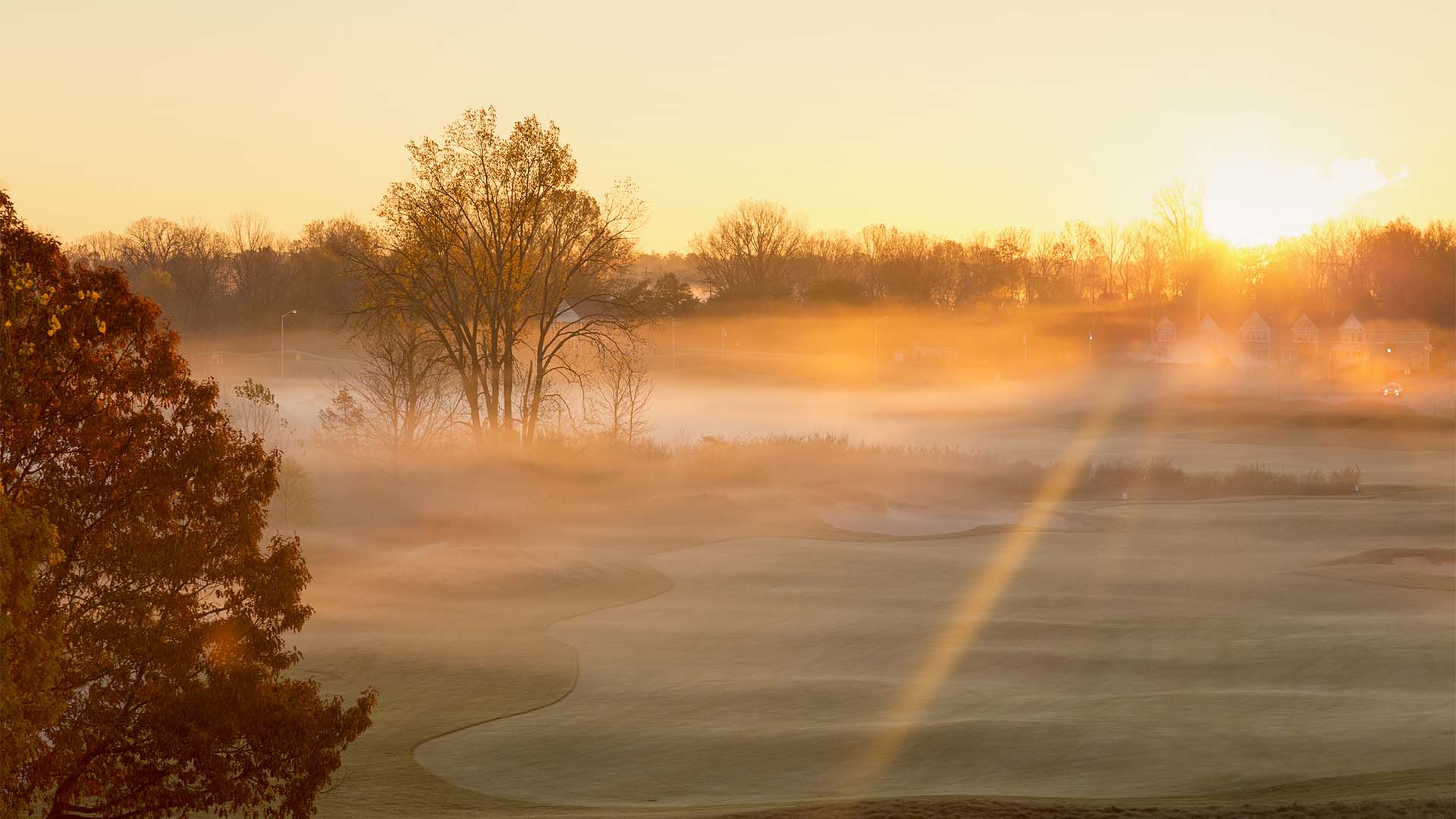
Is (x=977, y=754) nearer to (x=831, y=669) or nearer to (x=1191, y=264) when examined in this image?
(x=831, y=669)

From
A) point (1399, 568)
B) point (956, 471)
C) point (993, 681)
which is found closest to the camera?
point (993, 681)

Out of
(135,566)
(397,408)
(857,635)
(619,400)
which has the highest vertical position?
(135,566)

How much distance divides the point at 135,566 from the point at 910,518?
188ft

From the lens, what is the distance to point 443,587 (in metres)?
46.3

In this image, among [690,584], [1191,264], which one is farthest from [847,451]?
[1191,264]

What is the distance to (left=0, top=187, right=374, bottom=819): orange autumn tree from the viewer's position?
603 inches

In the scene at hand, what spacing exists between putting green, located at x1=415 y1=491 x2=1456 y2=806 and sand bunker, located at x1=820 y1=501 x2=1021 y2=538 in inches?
277

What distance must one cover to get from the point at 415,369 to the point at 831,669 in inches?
2327

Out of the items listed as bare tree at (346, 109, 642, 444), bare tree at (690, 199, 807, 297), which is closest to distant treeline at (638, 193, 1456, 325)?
bare tree at (690, 199, 807, 297)

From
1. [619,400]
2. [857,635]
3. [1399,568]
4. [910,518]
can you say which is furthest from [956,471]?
[857,635]

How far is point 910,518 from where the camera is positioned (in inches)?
2778

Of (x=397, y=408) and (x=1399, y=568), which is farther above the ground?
(x=397, y=408)

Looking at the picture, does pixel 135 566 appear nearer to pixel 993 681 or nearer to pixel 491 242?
pixel 993 681

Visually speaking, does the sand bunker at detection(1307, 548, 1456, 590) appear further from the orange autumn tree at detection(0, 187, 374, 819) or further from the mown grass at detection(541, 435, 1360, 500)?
the orange autumn tree at detection(0, 187, 374, 819)
